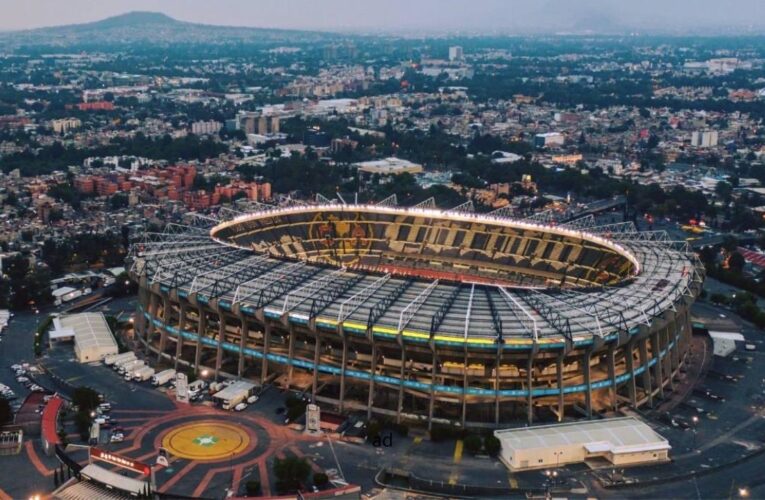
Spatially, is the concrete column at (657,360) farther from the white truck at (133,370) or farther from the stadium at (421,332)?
the white truck at (133,370)

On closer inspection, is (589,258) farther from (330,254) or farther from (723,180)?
(723,180)

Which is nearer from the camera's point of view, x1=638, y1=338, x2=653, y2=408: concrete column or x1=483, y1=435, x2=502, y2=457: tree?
x1=483, y1=435, x2=502, y2=457: tree

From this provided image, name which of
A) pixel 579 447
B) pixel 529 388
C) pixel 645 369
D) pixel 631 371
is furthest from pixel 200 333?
pixel 645 369

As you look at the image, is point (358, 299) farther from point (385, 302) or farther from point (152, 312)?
point (152, 312)

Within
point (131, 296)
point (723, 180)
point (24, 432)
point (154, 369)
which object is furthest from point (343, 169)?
point (24, 432)

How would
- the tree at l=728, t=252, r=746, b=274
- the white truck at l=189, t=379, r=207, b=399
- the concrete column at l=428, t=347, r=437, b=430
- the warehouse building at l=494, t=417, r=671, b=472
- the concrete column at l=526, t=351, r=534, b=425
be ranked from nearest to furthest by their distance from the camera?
the warehouse building at l=494, t=417, r=671, b=472 < the concrete column at l=428, t=347, r=437, b=430 < the concrete column at l=526, t=351, r=534, b=425 < the white truck at l=189, t=379, r=207, b=399 < the tree at l=728, t=252, r=746, b=274

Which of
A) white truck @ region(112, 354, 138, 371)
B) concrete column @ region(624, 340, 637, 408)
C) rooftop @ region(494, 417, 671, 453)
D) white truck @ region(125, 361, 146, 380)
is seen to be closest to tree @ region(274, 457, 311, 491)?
rooftop @ region(494, 417, 671, 453)

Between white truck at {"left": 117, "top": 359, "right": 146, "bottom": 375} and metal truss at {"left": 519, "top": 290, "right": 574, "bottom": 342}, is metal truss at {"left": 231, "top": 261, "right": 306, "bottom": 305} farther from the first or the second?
metal truss at {"left": 519, "top": 290, "right": 574, "bottom": 342}

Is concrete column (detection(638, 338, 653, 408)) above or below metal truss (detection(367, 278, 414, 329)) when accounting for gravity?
below
